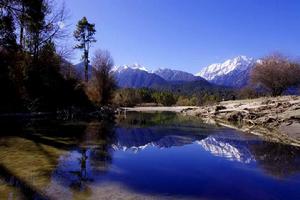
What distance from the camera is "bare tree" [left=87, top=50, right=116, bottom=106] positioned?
40906 mm

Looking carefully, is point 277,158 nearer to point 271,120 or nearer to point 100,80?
point 271,120

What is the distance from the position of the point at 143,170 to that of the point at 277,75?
3789cm

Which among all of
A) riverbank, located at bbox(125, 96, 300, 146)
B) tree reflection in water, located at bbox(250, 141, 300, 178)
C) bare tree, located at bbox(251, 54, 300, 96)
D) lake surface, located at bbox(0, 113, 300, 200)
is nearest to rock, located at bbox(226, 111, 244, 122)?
riverbank, located at bbox(125, 96, 300, 146)

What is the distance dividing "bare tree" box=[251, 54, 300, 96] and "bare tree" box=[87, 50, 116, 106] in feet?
63.5

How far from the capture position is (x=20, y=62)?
87.1 ft

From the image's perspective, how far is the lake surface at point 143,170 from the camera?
21.1 feet

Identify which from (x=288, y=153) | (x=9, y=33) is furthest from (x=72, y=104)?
(x=288, y=153)

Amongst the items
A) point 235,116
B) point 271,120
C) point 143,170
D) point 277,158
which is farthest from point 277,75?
point 143,170

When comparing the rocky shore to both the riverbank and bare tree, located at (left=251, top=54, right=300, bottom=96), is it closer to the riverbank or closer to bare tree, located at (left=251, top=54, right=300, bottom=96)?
the riverbank

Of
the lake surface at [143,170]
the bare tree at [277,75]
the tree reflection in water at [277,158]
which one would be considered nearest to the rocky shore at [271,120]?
the tree reflection in water at [277,158]

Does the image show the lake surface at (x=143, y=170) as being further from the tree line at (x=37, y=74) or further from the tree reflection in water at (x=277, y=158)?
the tree line at (x=37, y=74)

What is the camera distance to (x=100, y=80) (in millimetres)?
41000

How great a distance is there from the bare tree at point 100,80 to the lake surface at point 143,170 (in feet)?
90.4

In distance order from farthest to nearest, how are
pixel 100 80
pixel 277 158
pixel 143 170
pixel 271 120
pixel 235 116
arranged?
1. pixel 100 80
2. pixel 235 116
3. pixel 271 120
4. pixel 277 158
5. pixel 143 170
